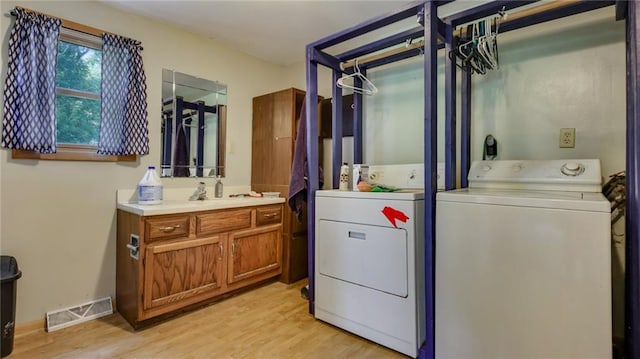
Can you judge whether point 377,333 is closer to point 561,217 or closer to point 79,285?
Result: point 561,217

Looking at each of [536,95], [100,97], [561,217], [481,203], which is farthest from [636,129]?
[100,97]

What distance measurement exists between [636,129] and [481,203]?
0.59 meters

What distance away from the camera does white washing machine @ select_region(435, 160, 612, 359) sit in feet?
3.73

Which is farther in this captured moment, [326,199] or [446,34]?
[326,199]

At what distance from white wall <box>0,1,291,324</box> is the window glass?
0.62ft

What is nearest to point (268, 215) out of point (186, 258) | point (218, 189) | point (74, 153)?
point (218, 189)

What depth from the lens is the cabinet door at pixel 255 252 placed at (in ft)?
8.05

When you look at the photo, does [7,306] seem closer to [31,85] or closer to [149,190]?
[149,190]

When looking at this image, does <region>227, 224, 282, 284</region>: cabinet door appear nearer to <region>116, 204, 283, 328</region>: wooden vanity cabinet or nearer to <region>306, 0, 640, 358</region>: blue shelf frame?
<region>116, 204, 283, 328</region>: wooden vanity cabinet

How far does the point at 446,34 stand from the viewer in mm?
1814

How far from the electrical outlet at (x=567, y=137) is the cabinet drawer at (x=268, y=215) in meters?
2.15

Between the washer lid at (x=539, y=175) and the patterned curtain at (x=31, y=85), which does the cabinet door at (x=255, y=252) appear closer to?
the patterned curtain at (x=31, y=85)

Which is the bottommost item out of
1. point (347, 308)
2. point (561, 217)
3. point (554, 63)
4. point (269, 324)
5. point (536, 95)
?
point (269, 324)

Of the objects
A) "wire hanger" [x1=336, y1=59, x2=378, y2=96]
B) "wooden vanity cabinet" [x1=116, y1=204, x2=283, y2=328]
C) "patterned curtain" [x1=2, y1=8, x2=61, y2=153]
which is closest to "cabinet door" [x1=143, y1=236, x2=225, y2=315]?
"wooden vanity cabinet" [x1=116, y1=204, x2=283, y2=328]
